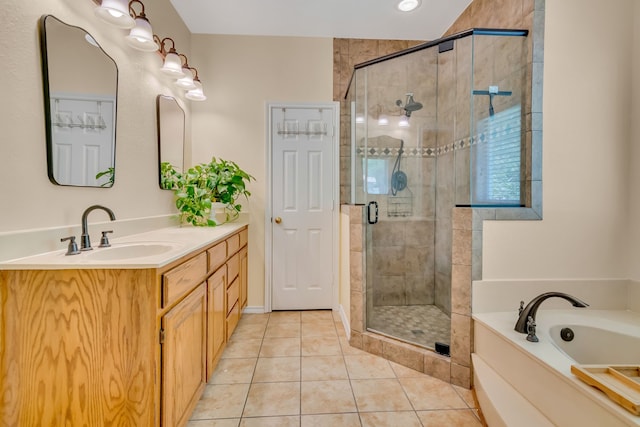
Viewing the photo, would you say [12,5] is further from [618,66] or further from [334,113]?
[618,66]

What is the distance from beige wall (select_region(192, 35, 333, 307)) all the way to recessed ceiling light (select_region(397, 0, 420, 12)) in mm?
761

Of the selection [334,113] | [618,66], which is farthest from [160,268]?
[618,66]

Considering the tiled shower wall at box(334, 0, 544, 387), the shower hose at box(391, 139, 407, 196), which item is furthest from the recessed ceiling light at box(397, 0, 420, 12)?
the shower hose at box(391, 139, 407, 196)

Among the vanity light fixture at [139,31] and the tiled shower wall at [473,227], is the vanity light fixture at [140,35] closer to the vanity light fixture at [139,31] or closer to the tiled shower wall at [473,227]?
the vanity light fixture at [139,31]

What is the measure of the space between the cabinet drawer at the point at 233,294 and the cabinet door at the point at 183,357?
0.54 m

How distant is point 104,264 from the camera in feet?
3.39

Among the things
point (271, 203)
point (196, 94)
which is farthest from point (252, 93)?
point (271, 203)

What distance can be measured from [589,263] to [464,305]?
31.8 inches

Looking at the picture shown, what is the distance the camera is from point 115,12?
1.41 metres

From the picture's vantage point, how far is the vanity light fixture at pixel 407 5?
2326 mm

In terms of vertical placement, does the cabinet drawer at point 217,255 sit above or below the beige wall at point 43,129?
below

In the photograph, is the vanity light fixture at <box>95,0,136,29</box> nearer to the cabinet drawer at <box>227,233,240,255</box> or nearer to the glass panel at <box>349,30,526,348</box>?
the cabinet drawer at <box>227,233,240,255</box>

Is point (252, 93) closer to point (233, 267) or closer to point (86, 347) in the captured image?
point (233, 267)

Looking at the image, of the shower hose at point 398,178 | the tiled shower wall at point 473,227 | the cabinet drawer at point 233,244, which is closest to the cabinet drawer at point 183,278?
the cabinet drawer at point 233,244
